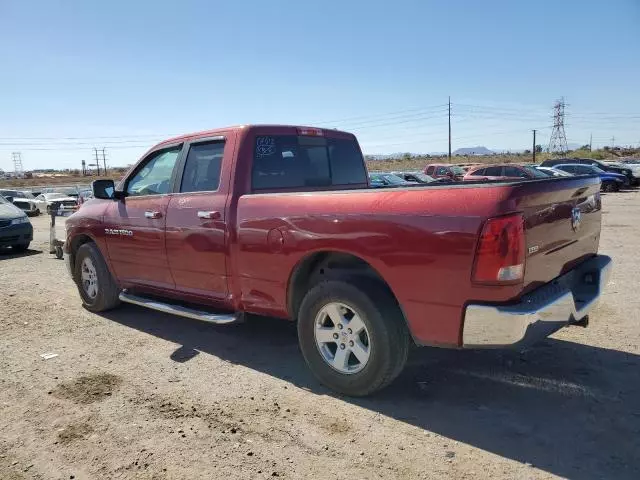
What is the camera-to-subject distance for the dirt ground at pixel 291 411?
9.53ft

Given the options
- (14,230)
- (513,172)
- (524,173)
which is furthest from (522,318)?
(513,172)

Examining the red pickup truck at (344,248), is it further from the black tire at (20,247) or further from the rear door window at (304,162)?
the black tire at (20,247)

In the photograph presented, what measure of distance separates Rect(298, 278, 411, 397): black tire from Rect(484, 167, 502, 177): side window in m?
20.5

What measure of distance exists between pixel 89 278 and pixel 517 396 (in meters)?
4.92

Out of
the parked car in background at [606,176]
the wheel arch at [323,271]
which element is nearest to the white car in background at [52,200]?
the wheel arch at [323,271]

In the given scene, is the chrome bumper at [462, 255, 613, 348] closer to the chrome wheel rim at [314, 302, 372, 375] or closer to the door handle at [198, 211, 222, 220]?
the chrome wheel rim at [314, 302, 372, 375]

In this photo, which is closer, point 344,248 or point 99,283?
point 344,248

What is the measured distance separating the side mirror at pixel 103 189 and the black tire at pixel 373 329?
302 cm

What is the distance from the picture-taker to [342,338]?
368 centimetres

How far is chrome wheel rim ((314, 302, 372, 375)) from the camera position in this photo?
358cm

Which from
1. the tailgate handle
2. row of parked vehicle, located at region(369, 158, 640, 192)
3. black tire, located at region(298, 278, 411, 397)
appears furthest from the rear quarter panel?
row of parked vehicle, located at region(369, 158, 640, 192)

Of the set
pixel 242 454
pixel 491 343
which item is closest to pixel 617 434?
pixel 491 343

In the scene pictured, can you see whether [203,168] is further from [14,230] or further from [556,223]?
[14,230]

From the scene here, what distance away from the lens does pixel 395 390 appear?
150 inches
